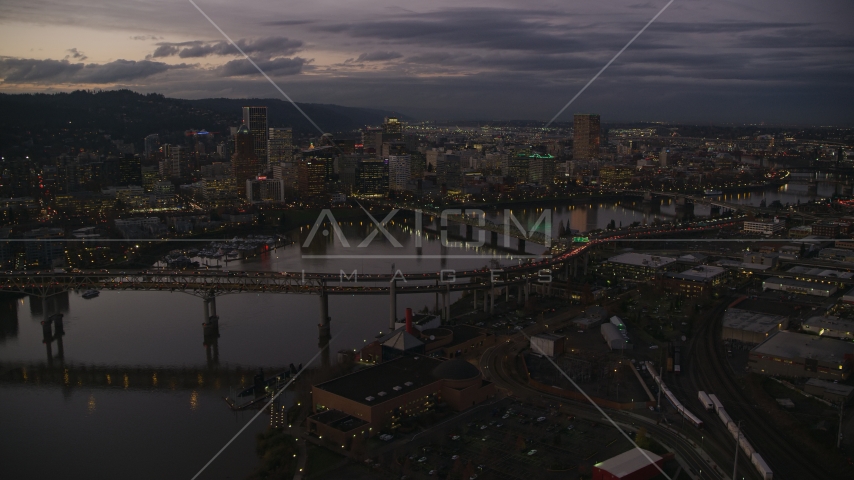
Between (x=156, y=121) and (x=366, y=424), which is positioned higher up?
(x=156, y=121)

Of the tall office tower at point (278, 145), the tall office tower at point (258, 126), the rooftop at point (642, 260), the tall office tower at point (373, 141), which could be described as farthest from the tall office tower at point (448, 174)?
the rooftop at point (642, 260)

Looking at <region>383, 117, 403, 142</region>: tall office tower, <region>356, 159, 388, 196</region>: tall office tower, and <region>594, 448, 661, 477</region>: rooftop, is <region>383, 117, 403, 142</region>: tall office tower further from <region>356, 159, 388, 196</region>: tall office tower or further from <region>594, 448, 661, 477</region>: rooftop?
<region>594, 448, 661, 477</region>: rooftop

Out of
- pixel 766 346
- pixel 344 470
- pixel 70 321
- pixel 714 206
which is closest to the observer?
pixel 344 470

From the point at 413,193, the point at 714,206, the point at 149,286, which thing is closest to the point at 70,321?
the point at 149,286

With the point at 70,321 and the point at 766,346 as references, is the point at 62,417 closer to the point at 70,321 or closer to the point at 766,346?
the point at 70,321

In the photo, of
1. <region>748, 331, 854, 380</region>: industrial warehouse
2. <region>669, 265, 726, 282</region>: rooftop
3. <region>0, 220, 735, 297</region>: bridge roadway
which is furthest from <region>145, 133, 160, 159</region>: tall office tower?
<region>748, 331, 854, 380</region>: industrial warehouse

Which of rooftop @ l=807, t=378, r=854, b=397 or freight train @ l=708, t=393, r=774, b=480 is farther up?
rooftop @ l=807, t=378, r=854, b=397

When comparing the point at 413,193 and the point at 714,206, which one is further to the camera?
the point at 413,193

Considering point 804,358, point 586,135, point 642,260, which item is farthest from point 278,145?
point 804,358
